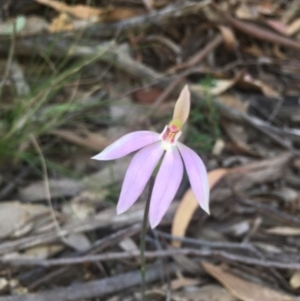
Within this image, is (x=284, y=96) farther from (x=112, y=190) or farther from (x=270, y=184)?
(x=112, y=190)

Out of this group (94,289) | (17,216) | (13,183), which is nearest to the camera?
(94,289)

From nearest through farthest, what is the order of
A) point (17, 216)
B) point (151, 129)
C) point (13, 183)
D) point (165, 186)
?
point (165, 186) < point (17, 216) < point (13, 183) < point (151, 129)

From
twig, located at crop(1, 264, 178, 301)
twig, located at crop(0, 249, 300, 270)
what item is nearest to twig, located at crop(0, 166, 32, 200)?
twig, located at crop(0, 249, 300, 270)

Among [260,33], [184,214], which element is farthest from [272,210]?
[260,33]

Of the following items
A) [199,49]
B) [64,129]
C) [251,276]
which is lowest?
[251,276]

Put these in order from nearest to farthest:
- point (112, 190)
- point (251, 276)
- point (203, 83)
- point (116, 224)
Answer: point (251, 276) → point (116, 224) → point (112, 190) → point (203, 83)

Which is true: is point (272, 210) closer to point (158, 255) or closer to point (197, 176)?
point (158, 255)

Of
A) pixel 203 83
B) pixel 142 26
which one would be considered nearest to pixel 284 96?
pixel 203 83
